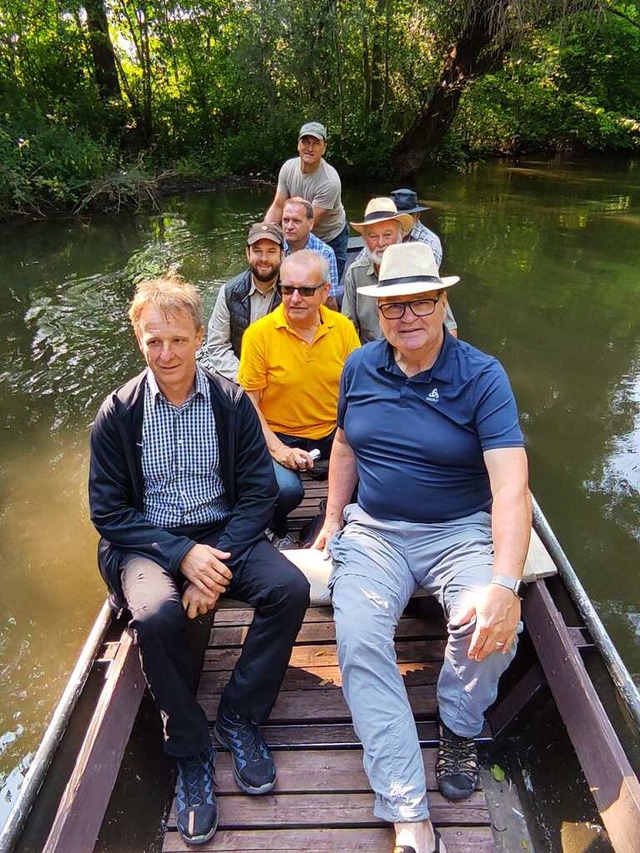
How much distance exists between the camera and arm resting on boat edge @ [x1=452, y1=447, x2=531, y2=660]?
1862mm

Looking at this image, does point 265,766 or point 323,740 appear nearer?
point 265,766

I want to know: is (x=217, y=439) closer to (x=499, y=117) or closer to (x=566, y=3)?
(x=566, y=3)

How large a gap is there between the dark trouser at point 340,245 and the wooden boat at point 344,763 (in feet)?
12.3

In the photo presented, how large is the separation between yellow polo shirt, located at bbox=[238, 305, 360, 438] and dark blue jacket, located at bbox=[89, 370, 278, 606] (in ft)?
2.65

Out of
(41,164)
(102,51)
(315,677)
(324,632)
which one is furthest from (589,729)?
(102,51)

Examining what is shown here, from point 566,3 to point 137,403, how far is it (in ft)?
41.4

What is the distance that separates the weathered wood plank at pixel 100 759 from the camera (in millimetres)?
1663

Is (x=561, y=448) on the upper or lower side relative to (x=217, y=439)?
lower

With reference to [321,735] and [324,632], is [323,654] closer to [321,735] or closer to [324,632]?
[324,632]

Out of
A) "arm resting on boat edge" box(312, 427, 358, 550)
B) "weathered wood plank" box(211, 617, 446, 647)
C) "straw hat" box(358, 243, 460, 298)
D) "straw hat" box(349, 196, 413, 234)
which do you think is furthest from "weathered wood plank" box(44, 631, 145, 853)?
"straw hat" box(349, 196, 413, 234)

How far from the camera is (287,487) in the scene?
3.09 metres

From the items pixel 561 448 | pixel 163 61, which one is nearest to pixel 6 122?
pixel 163 61

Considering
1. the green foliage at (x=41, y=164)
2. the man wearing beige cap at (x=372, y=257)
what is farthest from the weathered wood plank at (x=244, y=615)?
the green foliage at (x=41, y=164)

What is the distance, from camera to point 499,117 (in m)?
19.5
